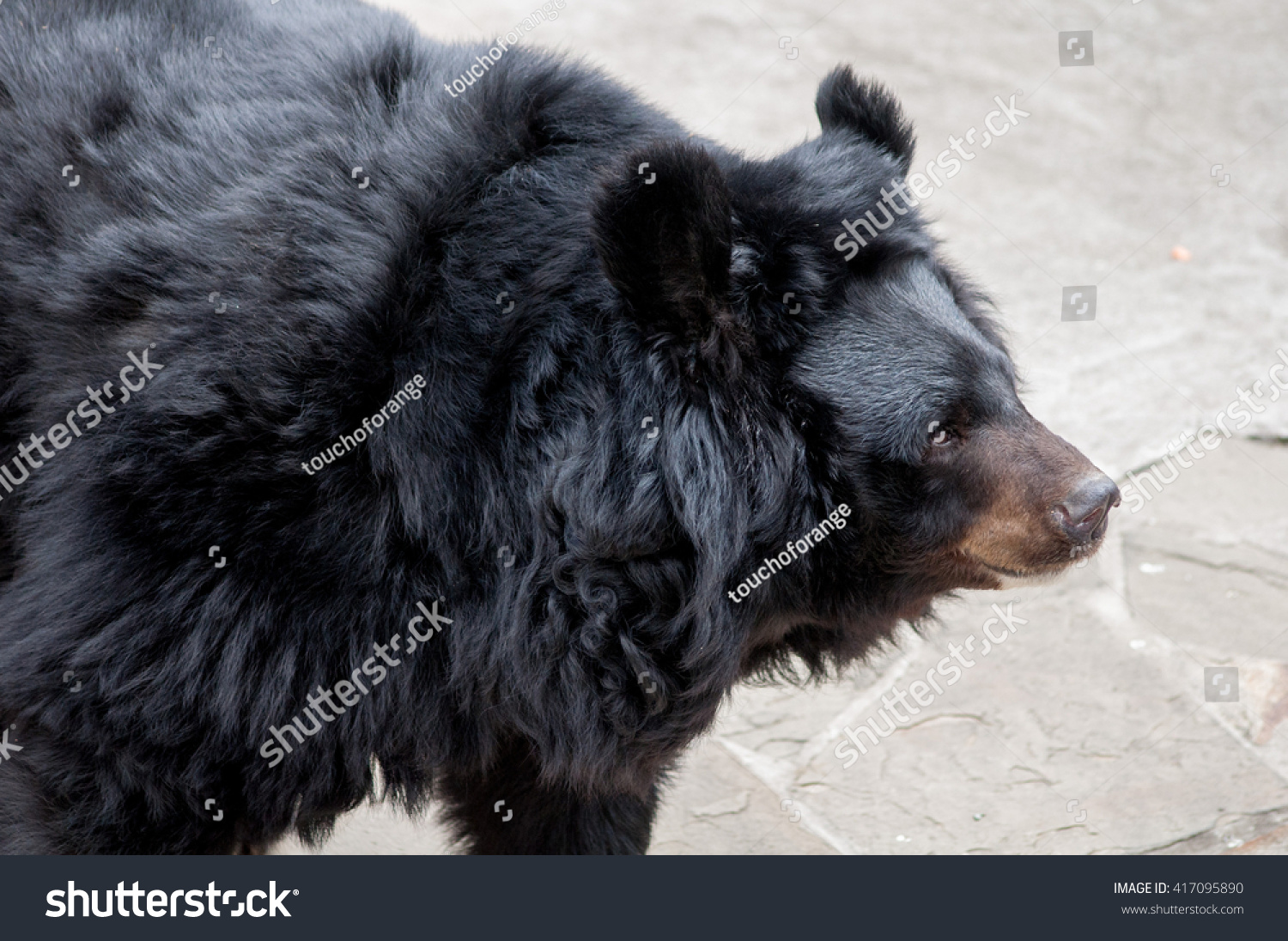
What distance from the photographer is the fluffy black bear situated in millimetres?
2492

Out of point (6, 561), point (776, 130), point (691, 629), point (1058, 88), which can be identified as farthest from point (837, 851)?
point (1058, 88)

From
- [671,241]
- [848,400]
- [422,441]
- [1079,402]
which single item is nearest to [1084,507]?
[848,400]

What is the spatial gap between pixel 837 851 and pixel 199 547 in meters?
2.09

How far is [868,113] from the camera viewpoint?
2922mm

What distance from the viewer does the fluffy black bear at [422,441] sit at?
249cm

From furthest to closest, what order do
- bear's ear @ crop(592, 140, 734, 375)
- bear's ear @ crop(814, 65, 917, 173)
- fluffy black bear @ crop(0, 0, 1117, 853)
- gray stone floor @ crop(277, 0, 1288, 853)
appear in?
1. gray stone floor @ crop(277, 0, 1288, 853)
2. bear's ear @ crop(814, 65, 917, 173)
3. fluffy black bear @ crop(0, 0, 1117, 853)
4. bear's ear @ crop(592, 140, 734, 375)

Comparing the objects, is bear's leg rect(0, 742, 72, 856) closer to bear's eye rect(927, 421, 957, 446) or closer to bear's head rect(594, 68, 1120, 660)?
bear's head rect(594, 68, 1120, 660)

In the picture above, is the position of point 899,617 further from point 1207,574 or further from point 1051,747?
point 1207,574

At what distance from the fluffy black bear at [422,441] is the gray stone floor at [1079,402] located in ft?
2.15

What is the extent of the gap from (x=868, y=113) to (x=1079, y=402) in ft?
9.82

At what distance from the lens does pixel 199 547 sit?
2.48m

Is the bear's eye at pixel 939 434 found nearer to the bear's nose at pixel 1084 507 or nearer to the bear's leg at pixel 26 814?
the bear's nose at pixel 1084 507

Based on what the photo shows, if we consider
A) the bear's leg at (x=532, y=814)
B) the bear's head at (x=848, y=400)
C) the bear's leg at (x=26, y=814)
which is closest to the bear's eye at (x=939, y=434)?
the bear's head at (x=848, y=400)

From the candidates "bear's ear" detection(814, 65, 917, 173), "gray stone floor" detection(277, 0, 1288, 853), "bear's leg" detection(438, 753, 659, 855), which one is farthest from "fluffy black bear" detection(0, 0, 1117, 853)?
"gray stone floor" detection(277, 0, 1288, 853)
